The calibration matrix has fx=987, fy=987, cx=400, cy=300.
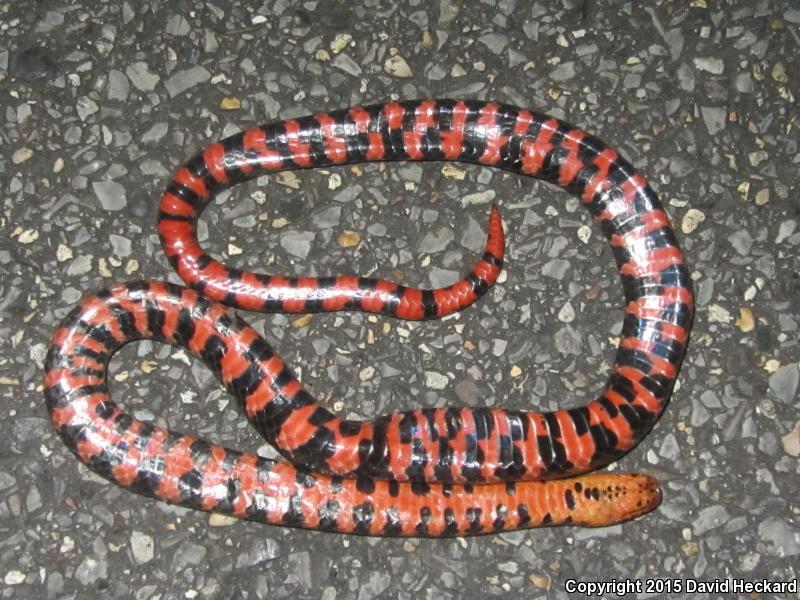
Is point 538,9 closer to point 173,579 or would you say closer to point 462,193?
point 462,193

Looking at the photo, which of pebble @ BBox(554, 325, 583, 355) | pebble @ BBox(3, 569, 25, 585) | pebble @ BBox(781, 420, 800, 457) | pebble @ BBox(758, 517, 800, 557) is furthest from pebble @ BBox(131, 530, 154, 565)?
pebble @ BBox(781, 420, 800, 457)

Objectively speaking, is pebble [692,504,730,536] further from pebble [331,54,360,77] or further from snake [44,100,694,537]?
pebble [331,54,360,77]

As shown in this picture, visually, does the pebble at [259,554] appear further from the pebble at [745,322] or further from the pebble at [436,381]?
the pebble at [745,322]

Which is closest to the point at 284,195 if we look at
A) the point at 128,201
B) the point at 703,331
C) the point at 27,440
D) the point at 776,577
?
the point at 128,201

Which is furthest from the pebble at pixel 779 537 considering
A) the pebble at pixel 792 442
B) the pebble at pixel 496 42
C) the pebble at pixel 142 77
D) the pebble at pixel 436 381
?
the pebble at pixel 142 77

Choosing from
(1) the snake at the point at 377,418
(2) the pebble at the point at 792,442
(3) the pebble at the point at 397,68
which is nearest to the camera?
(1) the snake at the point at 377,418

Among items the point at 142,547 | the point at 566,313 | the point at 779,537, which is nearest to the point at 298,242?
the point at 566,313
